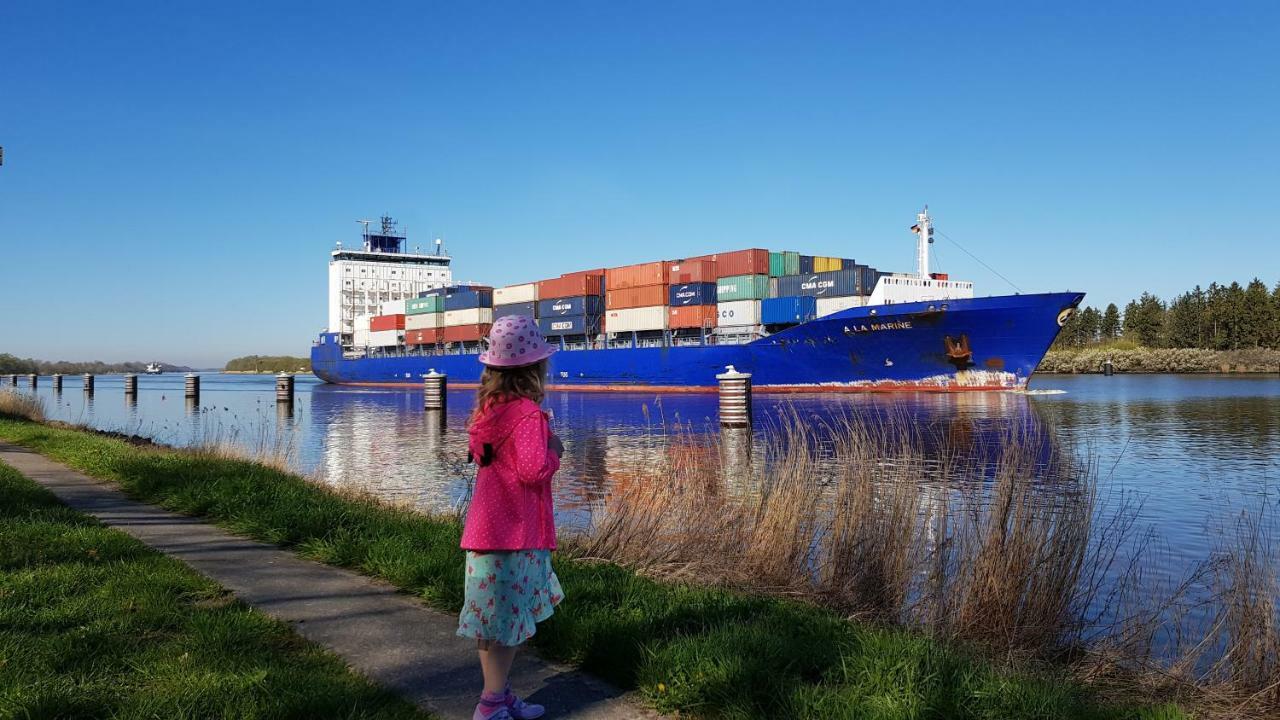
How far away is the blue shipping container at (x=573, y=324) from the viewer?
156 feet

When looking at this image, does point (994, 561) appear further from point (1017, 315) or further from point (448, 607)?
point (1017, 315)

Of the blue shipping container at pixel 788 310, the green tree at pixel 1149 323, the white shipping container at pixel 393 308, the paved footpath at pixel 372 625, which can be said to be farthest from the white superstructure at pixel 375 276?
the green tree at pixel 1149 323

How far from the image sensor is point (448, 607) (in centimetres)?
443

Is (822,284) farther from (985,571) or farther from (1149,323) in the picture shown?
(1149,323)

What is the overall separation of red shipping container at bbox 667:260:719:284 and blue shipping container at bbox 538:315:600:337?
6.70 metres

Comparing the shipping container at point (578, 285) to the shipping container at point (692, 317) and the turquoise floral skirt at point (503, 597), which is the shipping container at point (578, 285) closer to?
the shipping container at point (692, 317)

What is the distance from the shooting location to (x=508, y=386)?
10.6 feet

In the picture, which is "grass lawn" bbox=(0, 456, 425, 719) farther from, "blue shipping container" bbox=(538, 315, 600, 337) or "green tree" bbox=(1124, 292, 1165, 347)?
"green tree" bbox=(1124, 292, 1165, 347)

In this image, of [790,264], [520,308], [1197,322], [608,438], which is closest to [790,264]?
[790,264]

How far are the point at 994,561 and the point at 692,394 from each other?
36644 mm

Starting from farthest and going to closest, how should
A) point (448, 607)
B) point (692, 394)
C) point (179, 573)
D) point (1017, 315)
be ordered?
point (692, 394)
point (1017, 315)
point (179, 573)
point (448, 607)

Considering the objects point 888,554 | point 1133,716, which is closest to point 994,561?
point 888,554

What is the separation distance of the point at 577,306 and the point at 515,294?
561cm

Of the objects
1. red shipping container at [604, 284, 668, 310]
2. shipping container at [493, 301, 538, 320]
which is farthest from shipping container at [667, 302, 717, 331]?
shipping container at [493, 301, 538, 320]
